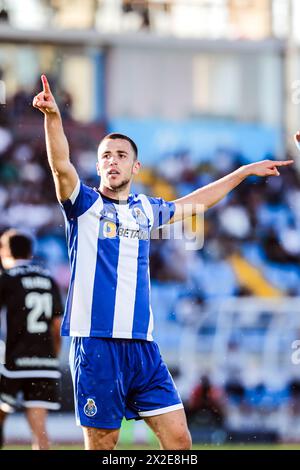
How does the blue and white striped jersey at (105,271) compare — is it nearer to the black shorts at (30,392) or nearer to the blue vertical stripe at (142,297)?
the blue vertical stripe at (142,297)

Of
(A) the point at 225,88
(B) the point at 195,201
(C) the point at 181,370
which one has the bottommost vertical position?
(C) the point at 181,370

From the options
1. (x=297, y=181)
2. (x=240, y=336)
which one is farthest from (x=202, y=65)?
(x=240, y=336)

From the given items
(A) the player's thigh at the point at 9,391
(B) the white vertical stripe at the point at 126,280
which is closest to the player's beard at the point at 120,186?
(B) the white vertical stripe at the point at 126,280

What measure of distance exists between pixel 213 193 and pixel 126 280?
0.87 meters

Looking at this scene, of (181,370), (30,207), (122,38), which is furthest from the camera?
(122,38)

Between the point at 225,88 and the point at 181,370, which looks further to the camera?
the point at 225,88

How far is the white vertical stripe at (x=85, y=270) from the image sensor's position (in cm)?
591

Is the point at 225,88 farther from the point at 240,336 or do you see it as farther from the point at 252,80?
the point at 240,336

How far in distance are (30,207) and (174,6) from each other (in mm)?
4611

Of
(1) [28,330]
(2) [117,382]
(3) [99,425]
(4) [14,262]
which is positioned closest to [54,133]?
(2) [117,382]

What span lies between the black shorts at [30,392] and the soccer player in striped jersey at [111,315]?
2.68 m

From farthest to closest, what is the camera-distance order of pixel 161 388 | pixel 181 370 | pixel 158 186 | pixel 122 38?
1. pixel 122 38
2. pixel 158 186
3. pixel 181 370
4. pixel 161 388

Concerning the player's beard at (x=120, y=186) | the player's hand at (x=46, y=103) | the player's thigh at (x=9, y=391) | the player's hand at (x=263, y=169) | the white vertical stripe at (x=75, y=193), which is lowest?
the player's thigh at (x=9, y=391)

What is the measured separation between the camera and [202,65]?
2039 centimetres
